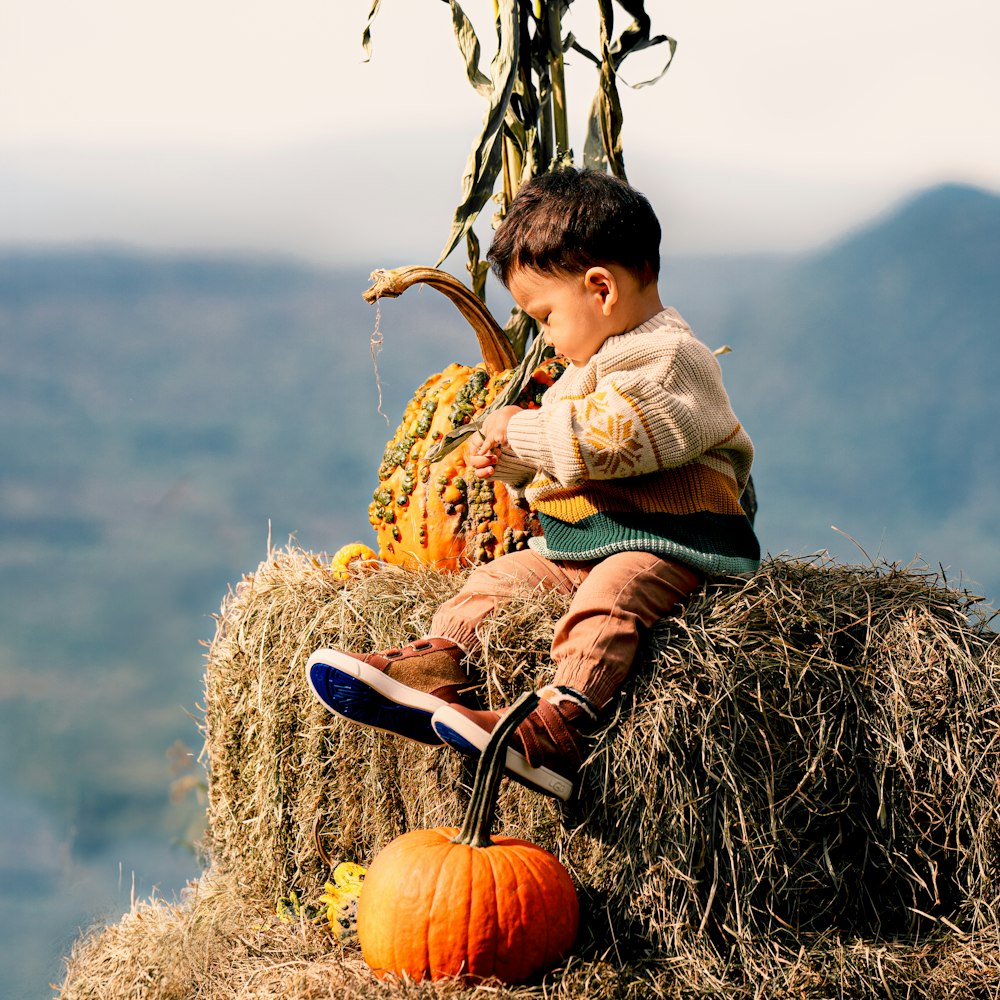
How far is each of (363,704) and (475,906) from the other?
0.45m

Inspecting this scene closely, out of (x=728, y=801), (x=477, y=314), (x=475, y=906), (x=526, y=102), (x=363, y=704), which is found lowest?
(x=475, y=906)

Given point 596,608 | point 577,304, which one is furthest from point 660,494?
point 577,304

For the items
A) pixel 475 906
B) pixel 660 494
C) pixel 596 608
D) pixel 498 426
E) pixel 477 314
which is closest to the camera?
pixel 475 906

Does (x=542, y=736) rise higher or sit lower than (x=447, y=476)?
lower

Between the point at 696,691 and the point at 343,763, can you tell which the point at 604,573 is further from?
the point at 343,763

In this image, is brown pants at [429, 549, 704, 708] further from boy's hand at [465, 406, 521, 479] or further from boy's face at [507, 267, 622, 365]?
boy's face at [507, 267, 622, 365]

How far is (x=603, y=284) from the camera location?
2.33m

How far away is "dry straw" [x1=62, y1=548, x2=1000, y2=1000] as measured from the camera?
2016 mm

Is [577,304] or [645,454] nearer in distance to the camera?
[645,454]

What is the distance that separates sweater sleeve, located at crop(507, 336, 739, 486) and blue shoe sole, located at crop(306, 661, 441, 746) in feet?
1.83

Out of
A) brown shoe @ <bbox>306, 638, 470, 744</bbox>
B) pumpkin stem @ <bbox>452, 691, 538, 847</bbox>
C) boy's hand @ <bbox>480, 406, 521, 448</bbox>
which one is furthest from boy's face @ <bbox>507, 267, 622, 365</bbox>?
pumpkin stem @ <bbox>452, 691, 538, 847</bbox>

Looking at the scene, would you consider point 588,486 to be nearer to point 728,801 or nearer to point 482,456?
point 482,456

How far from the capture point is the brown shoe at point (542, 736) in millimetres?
1964

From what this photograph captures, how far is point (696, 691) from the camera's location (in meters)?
2.05
